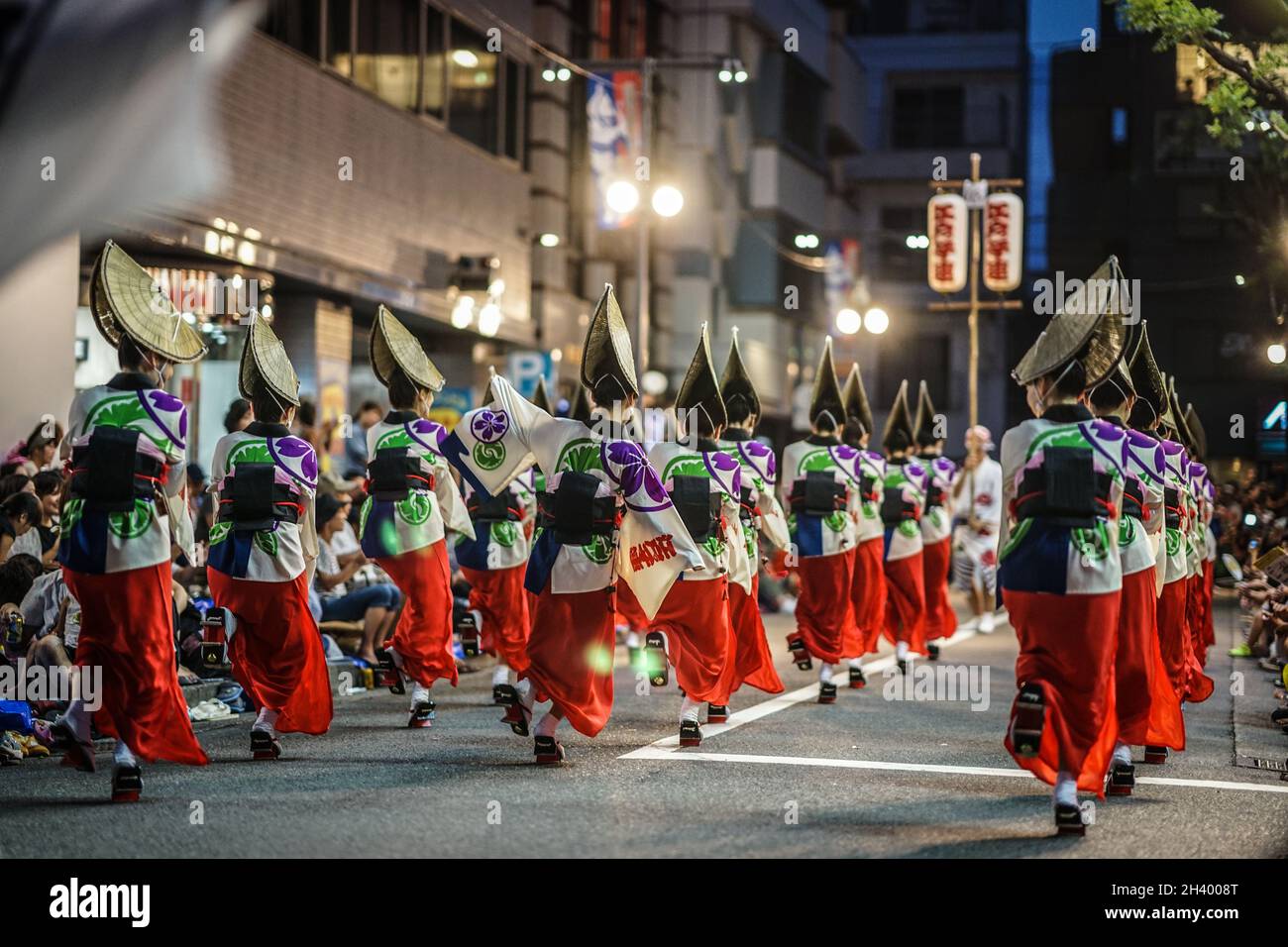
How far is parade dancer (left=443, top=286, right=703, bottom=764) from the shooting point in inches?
346

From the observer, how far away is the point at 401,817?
7070 mm

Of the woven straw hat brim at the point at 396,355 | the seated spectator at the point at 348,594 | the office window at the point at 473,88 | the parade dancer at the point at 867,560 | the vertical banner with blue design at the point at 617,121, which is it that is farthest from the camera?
the vertical banner with blue design at the point at 617,121

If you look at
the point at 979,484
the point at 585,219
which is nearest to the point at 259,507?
the point at 979,484

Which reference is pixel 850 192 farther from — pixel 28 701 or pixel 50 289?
pixel 28 701

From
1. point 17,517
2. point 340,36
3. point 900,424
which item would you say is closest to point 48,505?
point 17,517

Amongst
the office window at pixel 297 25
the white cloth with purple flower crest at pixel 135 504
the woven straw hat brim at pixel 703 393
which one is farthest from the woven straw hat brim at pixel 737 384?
the office window at pixel 297 25

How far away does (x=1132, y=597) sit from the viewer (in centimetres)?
790

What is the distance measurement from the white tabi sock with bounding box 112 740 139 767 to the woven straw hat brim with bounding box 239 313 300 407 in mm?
2264

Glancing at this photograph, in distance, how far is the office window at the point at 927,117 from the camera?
49.7 metres

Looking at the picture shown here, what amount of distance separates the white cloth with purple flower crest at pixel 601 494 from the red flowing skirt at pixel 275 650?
4.30 feet

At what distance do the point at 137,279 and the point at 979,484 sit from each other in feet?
42.1

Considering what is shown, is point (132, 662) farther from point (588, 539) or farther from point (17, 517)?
point (17, 517)

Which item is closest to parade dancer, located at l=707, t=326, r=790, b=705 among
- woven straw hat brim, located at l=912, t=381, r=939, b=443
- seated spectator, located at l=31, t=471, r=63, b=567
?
seated spectator, located at l=31, t=471, r=63, b=567

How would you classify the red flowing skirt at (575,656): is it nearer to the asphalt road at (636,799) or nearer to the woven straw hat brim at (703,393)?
the asphalt road at (636,799)
